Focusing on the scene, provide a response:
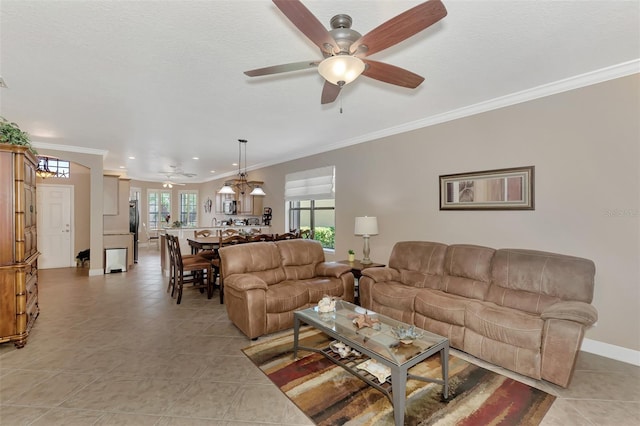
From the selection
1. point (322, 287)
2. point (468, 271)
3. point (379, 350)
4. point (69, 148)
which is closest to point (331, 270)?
point (322, 287)

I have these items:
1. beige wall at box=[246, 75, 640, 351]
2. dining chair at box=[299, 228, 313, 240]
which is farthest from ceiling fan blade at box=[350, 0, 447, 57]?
dining chair at box=[299, 228, 313, 240]

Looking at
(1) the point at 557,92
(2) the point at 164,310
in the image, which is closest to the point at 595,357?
(1) the point at 557,92

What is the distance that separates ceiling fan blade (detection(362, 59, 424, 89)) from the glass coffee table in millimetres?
2006

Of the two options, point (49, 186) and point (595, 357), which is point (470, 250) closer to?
point (595, 357)

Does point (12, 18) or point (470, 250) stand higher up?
point (12, 18)

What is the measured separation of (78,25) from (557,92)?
14.7ft

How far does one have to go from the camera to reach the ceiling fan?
145 cm

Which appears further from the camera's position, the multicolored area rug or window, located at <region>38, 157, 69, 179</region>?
window, located at <region>38, 157, 69, 179</region>

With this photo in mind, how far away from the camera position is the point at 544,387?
93.6 inches

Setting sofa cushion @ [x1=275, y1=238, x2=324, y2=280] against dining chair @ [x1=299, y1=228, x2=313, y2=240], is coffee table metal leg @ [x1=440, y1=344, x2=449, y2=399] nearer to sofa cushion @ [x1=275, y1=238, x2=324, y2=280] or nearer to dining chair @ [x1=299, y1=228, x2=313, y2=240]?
sofa cushion @ [x1=275, y1=238, x2=324, y2=280]

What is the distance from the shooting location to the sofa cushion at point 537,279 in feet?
8.82

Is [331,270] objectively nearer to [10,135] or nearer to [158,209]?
[10,135]

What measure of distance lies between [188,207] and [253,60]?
37.4 ft

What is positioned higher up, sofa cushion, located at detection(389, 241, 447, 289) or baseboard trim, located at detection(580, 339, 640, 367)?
sofa cushion, located at detection(389, 241, 447, 289)
